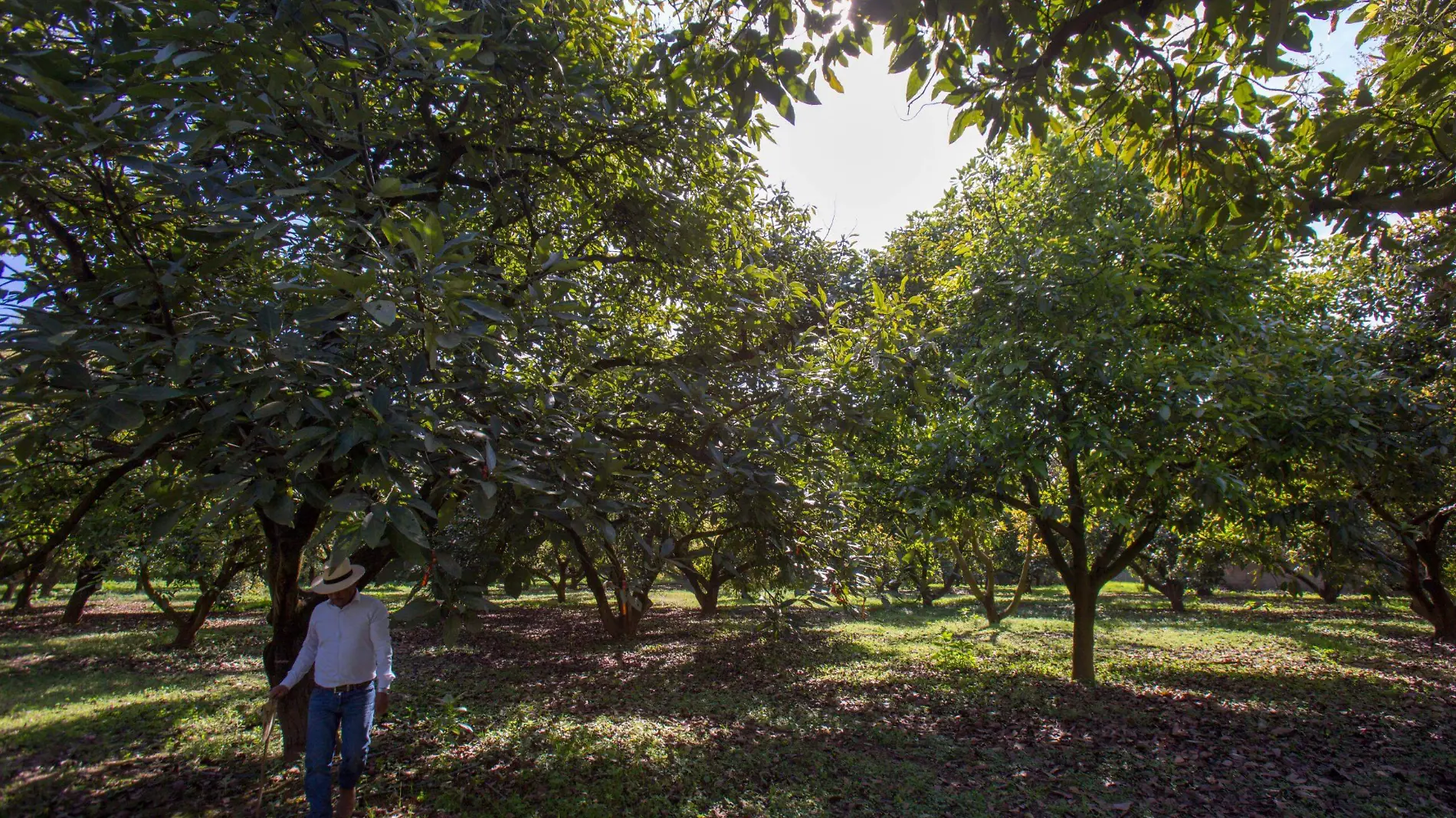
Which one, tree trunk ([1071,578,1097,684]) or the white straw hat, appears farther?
tree trunk ([1071,578,1097,684])

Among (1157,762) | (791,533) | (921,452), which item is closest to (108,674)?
(791,533)

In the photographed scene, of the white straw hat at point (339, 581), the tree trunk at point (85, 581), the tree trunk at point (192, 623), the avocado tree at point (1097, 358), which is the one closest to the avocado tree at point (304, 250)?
the white straw hat at point (339, 581)

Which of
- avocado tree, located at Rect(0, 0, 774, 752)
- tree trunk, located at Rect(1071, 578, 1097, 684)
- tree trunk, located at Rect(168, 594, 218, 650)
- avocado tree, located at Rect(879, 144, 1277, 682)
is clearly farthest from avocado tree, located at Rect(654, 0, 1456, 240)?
tree trunk, located at Rect(168, 594, 218, 650)

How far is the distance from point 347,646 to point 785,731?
4.56 meters

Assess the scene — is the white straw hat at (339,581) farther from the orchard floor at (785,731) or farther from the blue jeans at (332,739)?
the orchard floor at (785,731)

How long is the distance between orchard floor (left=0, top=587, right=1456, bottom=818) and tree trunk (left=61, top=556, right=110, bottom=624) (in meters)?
1.31

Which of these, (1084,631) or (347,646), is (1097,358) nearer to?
(1084,631)

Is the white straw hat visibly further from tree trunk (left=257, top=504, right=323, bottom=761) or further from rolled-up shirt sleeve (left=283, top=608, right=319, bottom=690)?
tree trunk (left=257, top=504, right=323, bottom=761)

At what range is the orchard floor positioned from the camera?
5.06m

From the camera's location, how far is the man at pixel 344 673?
13.7 feet

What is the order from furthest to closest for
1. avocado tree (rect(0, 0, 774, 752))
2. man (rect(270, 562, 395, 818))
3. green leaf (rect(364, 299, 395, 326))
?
man (rect(270, 562, 395, 818)) < avocado tree (rect(0, 0, 774, 752)) < green leaf (rect(364, 299, 395, 326))

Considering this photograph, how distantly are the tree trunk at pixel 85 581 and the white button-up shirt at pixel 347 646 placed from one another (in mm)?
9453

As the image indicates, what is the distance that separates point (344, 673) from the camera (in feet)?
13.9

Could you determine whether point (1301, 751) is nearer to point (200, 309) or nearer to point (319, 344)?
point (319, 344)
